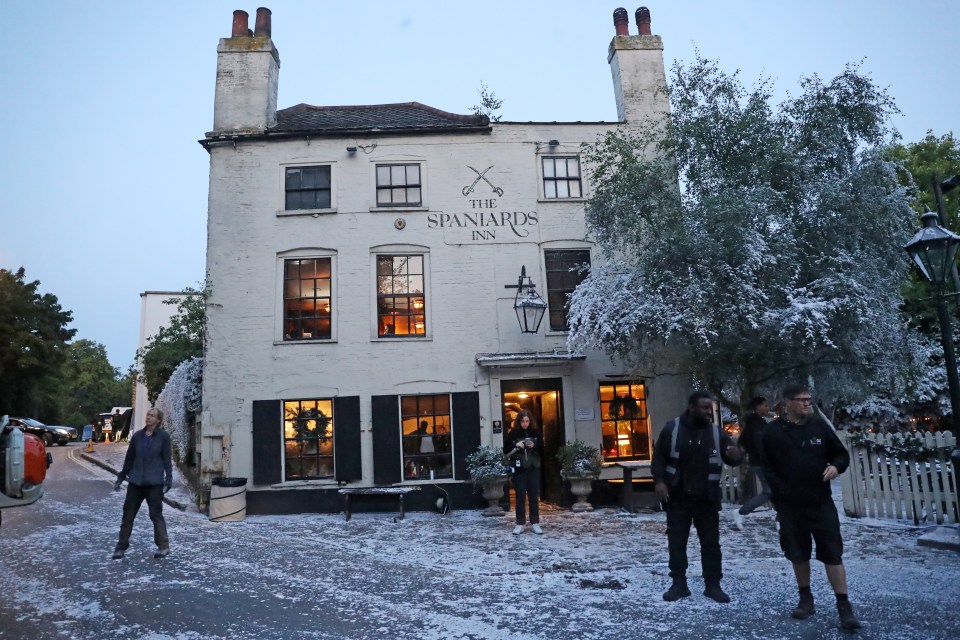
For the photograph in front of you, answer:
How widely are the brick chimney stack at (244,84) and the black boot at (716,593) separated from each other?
477 inches

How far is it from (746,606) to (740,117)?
774 cm

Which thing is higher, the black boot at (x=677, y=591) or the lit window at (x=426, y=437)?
the lit window at (x=426, y=437)

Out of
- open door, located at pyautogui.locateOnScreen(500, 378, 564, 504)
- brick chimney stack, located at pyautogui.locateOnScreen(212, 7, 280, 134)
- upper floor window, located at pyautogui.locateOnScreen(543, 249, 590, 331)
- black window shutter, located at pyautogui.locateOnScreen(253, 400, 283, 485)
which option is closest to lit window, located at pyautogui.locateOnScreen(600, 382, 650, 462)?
open door, located at pyautogui.locateOnScreen(500, 378, 564, 504)

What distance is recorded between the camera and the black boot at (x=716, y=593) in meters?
5.55

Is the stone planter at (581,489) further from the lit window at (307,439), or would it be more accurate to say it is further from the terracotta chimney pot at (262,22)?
the terracotta chimney pot at (262,22)

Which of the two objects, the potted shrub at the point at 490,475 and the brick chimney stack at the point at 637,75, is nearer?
the potted shrub at the point at 490,475

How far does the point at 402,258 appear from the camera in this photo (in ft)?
44.2

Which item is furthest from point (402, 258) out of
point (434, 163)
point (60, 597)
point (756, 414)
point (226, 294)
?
point (60, 597)

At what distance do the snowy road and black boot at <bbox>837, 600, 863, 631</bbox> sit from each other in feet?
0.25

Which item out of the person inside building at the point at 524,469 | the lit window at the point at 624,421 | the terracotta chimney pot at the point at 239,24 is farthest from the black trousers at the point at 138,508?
the terracotta chimney pot at the point at 239,24

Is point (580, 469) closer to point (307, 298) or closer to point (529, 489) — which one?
point (529, 489)

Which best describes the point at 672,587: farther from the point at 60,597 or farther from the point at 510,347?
the point at 510,347

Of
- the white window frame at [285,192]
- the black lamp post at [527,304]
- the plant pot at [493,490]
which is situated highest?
the white window frame at [285,192]

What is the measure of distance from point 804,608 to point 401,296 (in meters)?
9.57
